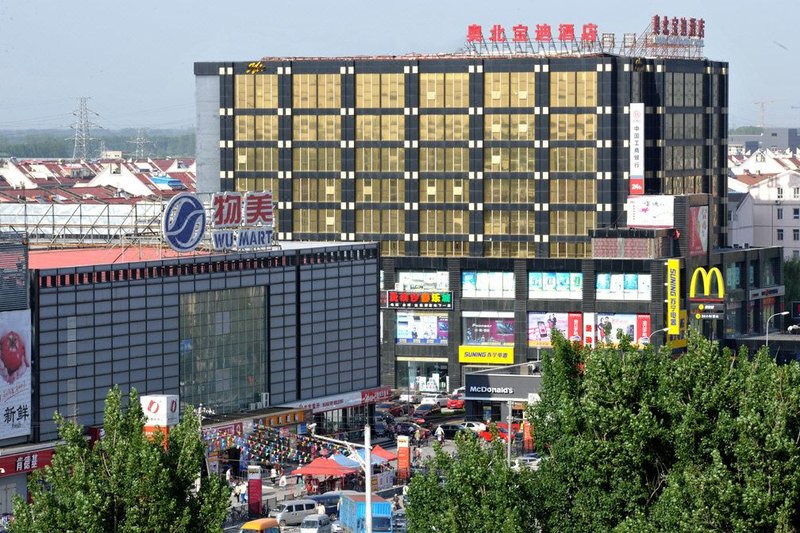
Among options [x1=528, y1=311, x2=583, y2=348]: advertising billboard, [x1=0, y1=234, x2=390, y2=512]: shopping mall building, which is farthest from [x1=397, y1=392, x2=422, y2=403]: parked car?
[x1=0, y1=234, x2=390, y2=512]: shopping mall building

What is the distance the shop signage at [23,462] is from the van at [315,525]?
16851 millimetres

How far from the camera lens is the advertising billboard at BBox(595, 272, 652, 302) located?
163125mm

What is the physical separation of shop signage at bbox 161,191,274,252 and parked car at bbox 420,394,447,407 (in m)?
28.0

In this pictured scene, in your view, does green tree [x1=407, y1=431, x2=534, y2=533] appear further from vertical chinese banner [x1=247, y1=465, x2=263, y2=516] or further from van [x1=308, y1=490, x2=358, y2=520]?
vertical chinese banner [x1=247, y1=465, x2=263, y2=516]

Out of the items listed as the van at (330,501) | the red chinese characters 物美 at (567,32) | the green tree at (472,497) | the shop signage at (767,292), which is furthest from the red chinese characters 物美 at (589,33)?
the green tree at (472,497)

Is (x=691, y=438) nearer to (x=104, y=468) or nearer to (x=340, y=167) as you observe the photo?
(x=104, y=468)

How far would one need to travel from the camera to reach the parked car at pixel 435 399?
15700cm

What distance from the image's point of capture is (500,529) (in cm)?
7188

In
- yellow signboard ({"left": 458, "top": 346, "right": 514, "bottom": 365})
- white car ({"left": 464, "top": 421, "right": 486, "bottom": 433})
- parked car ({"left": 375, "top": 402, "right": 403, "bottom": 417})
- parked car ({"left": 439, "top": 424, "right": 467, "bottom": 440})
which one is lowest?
parked car ({"left": 439, "top": 424, "right": 467, "bottom": 440})

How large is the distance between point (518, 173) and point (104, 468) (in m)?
100

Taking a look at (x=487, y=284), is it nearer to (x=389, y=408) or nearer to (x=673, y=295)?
(x=673, y=295)

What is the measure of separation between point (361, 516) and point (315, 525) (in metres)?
3.95

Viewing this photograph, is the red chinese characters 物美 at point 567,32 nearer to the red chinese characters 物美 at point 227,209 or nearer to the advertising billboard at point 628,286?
the advertising billboard at point 628,286

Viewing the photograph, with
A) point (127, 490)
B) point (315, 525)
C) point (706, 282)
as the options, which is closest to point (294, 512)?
point (315, 525)
